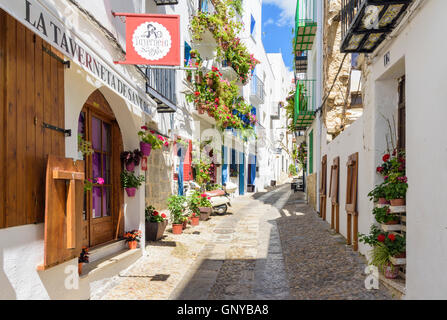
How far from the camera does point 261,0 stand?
24.8m

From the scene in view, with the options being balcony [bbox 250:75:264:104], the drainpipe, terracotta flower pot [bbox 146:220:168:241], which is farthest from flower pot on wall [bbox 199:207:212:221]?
balcony [bbox 250:75:264:104]

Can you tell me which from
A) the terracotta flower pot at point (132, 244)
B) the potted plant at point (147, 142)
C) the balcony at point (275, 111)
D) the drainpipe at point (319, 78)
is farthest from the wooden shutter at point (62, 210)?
the balcony at point (275, 111)

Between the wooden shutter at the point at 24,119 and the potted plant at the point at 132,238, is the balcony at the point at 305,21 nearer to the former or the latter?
the potted plant at the point at 132,238

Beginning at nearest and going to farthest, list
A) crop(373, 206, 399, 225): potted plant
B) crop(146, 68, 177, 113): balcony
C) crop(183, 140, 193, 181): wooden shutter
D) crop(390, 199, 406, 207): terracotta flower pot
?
crop(390, 199, 406, 207): terracotta flower pot → crop(373, 206, 399, 225): potted plant → crop(146, 68, 177, 113): balcony → crop(183, 140, 193, 181): wooden shutter

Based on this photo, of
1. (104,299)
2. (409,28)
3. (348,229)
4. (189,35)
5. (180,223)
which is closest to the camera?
(409,28)

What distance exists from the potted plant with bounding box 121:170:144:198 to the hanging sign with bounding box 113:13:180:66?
196 cm

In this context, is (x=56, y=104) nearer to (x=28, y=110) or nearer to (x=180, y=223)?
(x=28, y=110)

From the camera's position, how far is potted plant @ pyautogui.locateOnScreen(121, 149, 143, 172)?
6.09 metres

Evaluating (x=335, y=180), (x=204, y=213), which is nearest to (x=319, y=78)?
(x=335, y=180)

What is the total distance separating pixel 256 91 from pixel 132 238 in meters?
17.3

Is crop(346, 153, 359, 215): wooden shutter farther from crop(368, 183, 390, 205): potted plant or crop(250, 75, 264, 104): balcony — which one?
crop(250, 75, 264, 104): balcony

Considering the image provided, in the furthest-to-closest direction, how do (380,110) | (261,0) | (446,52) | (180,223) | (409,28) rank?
(261,0) < (180,223) < (380,110) < (409,28) < (446,52)
